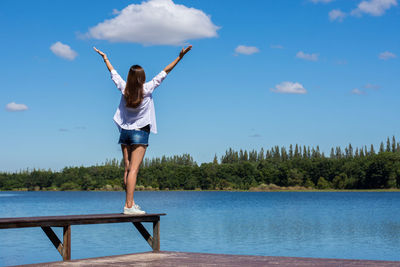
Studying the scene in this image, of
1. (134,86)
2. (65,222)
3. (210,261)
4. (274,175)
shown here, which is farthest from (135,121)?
(274,175)

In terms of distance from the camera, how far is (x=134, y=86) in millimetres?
7715

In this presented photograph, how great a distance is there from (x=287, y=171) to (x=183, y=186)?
41.9m

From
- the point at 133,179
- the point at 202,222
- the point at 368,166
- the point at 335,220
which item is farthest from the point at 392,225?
the point at 368,166

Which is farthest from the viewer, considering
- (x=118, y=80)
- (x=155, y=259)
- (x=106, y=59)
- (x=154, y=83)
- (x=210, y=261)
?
(x=106, y=59)

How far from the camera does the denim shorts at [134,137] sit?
796cm

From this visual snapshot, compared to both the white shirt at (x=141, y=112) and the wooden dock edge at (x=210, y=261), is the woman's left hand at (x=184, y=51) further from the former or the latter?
the wooden dock edge at (x=210, y=261)

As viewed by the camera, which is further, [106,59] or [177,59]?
[106,59]

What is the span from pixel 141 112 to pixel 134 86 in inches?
19.2

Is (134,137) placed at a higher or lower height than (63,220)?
higher

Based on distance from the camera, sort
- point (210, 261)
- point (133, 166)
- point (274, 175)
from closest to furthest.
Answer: point (210, 261)
point (133, 166)
point (274, 175)

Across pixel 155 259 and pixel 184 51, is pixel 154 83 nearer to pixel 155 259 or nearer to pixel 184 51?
pixel 184 51

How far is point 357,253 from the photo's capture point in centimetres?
2962

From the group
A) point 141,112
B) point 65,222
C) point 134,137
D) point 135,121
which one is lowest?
point 65,222

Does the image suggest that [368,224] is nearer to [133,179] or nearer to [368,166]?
[133,179]
